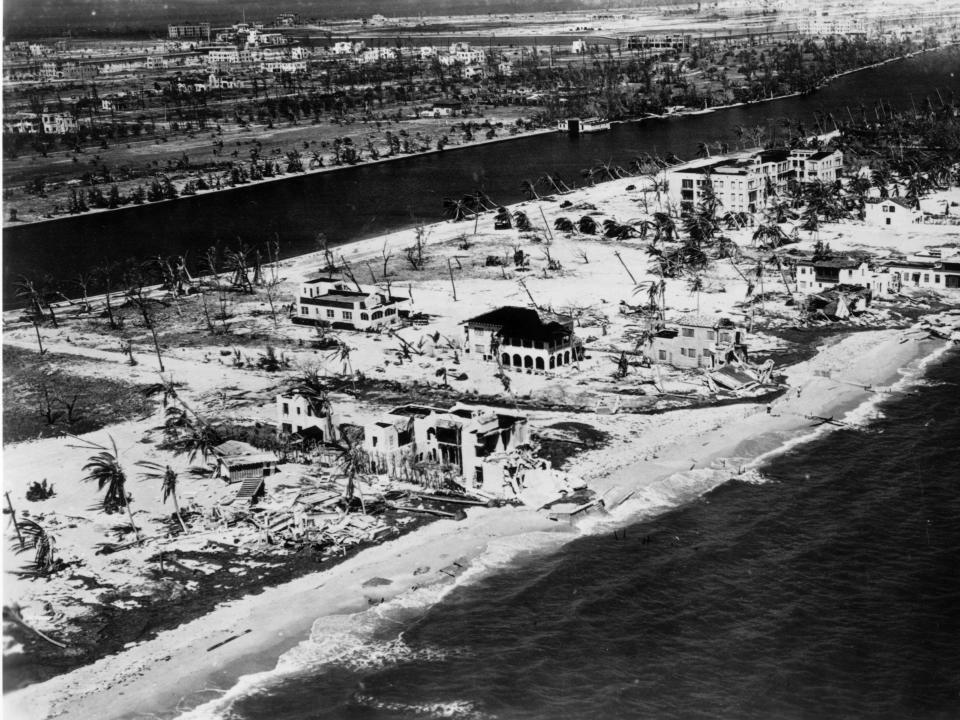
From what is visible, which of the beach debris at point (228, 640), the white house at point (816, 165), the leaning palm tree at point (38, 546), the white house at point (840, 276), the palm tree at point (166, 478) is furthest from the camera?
the white house at point (816, 165)

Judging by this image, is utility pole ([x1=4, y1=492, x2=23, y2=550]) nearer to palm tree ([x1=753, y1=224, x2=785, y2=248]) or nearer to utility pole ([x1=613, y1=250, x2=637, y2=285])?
utility pole ([x1=613, y1=250, x2=637, y2=285])

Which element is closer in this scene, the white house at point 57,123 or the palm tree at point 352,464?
the palm tree at point 352,464

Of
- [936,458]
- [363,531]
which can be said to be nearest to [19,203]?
[363,531]

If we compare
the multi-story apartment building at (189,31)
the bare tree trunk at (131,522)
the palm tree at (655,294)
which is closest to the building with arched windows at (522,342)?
the palm tree at (655,294)

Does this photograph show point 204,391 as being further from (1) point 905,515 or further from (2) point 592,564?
(1) point 905,515

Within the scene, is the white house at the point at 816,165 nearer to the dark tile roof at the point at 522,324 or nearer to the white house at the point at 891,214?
the white house at the point at 891,214

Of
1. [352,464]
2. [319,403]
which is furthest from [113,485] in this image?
[319,403]
